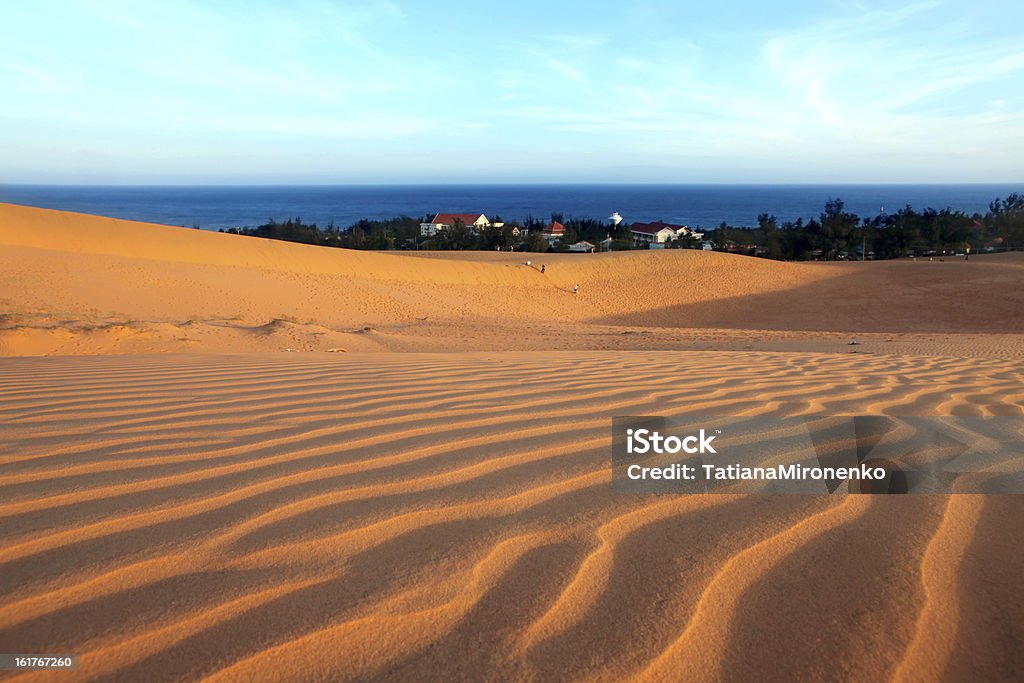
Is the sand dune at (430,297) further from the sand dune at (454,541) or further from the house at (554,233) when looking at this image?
the house at (554,233)

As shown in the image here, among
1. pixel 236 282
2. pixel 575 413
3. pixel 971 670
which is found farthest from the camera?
pixel 236 282

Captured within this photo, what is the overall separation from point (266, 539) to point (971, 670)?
164 centimetres

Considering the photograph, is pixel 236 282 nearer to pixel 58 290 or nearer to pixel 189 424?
pixel 58 290

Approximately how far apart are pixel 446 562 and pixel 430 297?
15.7 m

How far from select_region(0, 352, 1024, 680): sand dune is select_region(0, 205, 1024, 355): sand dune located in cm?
528

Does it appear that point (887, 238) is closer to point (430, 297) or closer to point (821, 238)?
point (821, 238)

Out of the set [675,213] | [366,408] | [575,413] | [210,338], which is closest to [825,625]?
[575,413]

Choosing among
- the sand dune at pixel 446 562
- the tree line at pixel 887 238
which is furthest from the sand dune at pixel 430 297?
the sand dune at pixel 446 562

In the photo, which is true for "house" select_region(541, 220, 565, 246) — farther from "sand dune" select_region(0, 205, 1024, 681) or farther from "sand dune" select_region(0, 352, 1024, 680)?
"sand dune" select_region(0, 352, 1024, 680)

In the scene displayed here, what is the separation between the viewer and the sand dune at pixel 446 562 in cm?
143

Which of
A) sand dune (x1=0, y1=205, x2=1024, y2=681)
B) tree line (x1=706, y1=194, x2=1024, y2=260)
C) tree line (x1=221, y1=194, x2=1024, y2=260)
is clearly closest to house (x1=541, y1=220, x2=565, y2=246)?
tree line (x1=221, y1=194, x2=1024, y2=260)

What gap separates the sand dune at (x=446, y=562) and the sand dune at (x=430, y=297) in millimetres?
5280

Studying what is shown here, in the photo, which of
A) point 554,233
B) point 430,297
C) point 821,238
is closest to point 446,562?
point 430,297

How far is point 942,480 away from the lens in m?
2.37
